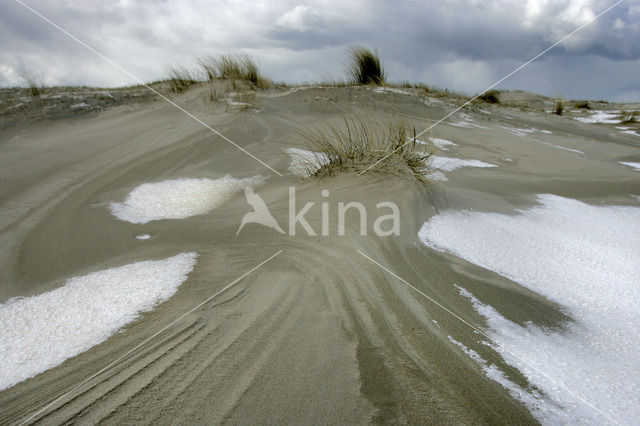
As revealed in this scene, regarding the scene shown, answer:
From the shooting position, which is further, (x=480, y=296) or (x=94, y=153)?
(x=94, y=153)

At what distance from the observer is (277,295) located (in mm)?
1759

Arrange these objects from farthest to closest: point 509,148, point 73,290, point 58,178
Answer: point 509,148 < point 58,178 < point 73,290

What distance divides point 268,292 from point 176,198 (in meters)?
1.80

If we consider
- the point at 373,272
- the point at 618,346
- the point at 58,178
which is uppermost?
the point at 58,178

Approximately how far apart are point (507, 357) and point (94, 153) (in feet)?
14.9

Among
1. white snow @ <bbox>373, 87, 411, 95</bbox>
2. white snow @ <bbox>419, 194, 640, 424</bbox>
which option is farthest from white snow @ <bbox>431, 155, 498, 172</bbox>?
white snow @ <bbox>373, 87, 411, 95</bbox>

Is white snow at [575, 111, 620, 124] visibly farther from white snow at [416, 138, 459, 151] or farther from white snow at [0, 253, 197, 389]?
white snow at [0, 253, 197, 389]

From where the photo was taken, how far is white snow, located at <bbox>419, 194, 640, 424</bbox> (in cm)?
127

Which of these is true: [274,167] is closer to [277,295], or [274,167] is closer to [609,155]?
[277,295]

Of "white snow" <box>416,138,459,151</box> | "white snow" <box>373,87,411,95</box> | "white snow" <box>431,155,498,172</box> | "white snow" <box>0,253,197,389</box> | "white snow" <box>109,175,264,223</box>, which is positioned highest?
"white snow" <box>373,87,411,95</box>

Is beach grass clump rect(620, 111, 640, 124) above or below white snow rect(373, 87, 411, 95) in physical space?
below

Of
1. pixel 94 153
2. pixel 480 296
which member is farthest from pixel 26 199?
pixel 480 296

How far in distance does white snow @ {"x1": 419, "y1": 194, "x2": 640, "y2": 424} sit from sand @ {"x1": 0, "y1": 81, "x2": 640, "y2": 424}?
0.29 ft

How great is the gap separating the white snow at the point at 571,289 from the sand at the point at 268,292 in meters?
0.09
